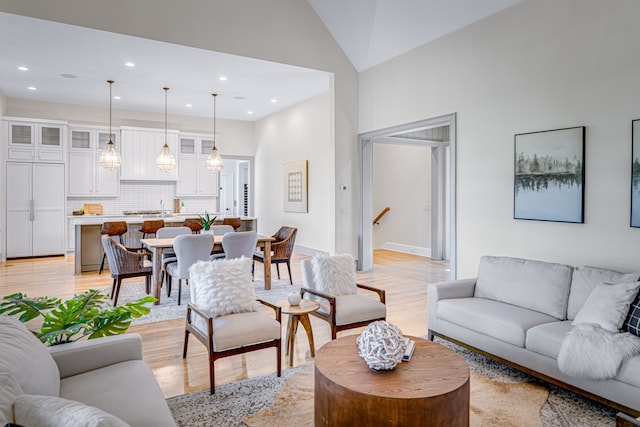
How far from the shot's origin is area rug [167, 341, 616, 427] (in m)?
2.42

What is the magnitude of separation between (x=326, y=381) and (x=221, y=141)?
30.3 ft

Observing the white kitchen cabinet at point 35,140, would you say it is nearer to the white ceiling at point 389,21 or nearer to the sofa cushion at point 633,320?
the white ceiling at point 389,21

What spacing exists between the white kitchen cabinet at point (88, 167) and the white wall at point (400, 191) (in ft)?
19.5

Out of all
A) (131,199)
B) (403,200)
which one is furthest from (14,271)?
(403,200)

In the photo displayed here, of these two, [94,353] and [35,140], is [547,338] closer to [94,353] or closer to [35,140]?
[94,353]

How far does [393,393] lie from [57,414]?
1348mm

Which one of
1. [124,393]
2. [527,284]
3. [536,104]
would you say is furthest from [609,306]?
[124,393]

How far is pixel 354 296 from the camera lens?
11.9 feet

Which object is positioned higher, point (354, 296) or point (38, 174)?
point (38, 174)

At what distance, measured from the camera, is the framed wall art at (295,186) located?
28.9 ft

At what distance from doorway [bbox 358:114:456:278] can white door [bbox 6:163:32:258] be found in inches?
256

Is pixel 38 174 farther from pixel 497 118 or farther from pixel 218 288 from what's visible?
pixel 497 118

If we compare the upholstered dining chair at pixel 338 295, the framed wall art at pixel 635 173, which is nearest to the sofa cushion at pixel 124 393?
the upholstered dining chair at pixel 338 295

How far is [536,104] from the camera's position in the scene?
4391 mm
